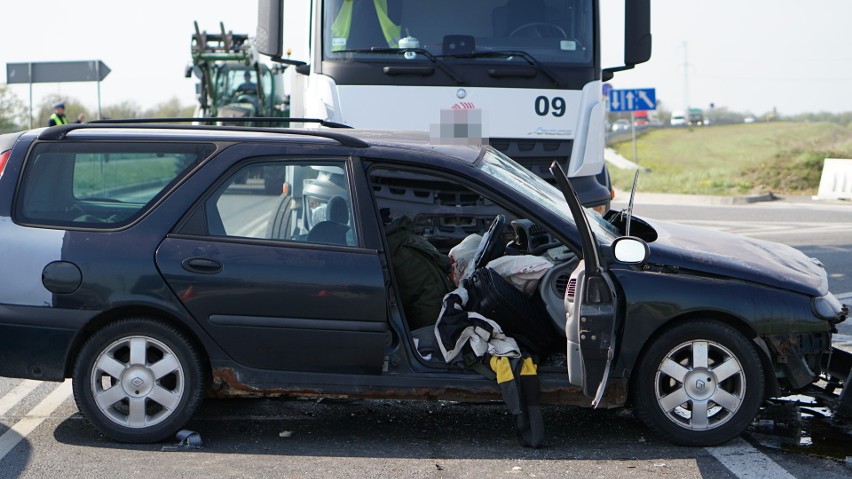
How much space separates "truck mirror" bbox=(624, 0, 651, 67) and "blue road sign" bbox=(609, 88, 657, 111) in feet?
66.1

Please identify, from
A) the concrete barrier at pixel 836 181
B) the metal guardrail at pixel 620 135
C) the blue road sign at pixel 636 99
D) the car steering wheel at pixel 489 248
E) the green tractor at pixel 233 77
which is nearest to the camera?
the car steering wheel at pixel 489 248

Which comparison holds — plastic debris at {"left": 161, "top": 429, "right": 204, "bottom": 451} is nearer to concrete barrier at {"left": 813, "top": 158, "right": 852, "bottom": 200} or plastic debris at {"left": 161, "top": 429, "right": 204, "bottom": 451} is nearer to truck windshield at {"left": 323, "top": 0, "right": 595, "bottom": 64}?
truck windshield at {"left": 323, "top": 0, "right": 595, "bottom": 64}

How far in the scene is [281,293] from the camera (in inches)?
202

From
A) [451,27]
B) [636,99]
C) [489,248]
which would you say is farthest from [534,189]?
[636,99]

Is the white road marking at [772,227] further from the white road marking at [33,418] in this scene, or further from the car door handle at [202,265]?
the car door handle at [202,265]

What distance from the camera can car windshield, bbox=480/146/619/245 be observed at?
5.37m

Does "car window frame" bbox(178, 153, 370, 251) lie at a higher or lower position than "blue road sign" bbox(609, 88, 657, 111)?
lower

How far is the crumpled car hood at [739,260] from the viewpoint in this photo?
16.8ft

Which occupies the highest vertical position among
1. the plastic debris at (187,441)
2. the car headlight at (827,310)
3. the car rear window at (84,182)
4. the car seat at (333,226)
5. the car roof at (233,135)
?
the car roof at (233,135)

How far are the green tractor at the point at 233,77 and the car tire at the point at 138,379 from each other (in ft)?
A: 68.9

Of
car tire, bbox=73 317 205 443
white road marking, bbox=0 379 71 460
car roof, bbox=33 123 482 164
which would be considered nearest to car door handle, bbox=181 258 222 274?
car tire, bbox=73 317 205 443

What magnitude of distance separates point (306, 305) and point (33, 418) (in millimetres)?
1772

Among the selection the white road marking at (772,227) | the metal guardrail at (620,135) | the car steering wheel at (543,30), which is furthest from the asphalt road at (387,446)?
the metal guardrail at (620,135)

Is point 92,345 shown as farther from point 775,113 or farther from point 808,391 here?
point 775,113
